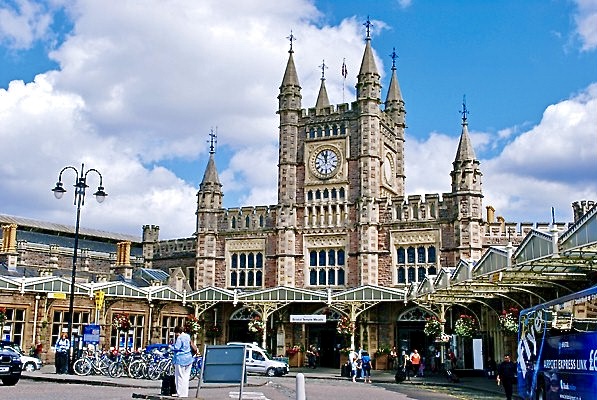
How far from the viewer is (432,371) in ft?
136

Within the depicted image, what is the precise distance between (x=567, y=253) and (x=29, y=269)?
3922 cm

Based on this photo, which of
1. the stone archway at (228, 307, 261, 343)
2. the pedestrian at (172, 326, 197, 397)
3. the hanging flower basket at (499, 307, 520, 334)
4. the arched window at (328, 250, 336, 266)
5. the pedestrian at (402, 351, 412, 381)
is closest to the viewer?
the pedestrian at (172, 326, 197, 397)

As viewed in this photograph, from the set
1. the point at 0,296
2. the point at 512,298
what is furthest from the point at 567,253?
the point at 0,296

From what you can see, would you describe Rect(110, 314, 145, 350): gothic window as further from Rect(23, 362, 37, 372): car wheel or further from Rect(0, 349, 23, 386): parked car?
Rect(0, 349, 23, 386): parked car

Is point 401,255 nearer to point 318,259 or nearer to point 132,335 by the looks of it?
point 318,259

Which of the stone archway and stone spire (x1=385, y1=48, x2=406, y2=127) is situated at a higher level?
stone spire (x1=385, y1=48, x2=406, y2=127)

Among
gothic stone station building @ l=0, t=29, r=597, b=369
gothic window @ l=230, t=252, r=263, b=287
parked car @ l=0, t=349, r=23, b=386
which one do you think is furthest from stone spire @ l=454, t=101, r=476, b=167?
parked car @ l=0, t=349, r=23, b=386

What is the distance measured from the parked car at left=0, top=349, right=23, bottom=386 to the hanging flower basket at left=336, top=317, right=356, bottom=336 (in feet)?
74.9

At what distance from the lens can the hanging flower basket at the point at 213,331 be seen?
4791cm

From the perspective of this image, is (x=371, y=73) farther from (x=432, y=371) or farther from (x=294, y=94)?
(x=432, y=371)

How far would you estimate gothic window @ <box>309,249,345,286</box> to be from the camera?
4697 cm

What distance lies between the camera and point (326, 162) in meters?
48.7

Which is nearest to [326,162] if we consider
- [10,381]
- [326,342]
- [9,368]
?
[326,342]

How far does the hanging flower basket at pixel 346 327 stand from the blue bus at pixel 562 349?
2228 cm
